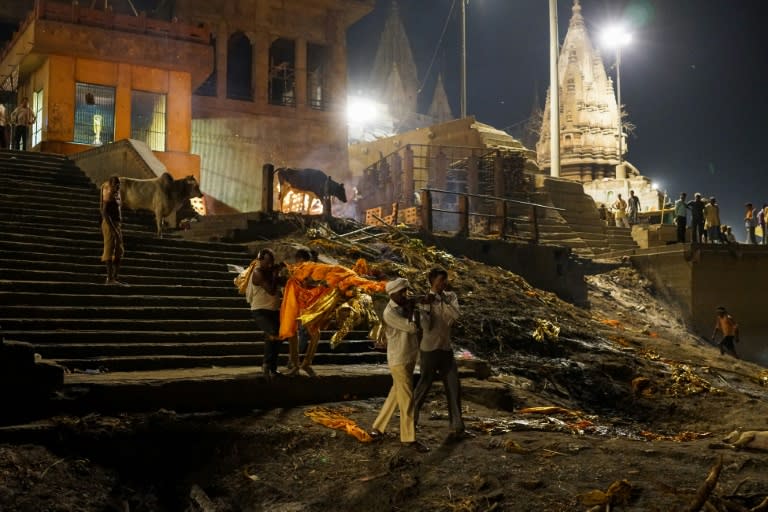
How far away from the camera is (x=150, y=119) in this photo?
81.9ft

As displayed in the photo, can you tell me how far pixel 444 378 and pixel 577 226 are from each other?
21.5 meters

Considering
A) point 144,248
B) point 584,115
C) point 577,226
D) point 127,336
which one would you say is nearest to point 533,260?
point 577,226

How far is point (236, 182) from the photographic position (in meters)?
29.0

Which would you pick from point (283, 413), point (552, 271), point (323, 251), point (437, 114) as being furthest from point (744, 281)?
point (437, 114)

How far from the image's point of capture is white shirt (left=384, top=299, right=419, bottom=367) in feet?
22.7

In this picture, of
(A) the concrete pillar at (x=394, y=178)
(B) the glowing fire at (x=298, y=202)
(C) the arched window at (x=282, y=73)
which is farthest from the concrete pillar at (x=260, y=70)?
(B) the glowing fire at (x=298, y=202)

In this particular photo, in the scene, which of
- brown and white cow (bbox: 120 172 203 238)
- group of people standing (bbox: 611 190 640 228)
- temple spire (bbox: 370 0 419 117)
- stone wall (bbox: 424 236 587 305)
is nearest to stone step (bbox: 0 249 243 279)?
brown and white cow (bbox: 120 172 203 238)

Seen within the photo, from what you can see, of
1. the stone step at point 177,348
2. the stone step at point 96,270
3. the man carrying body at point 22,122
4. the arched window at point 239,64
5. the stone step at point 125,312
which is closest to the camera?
the stone step at point 177,348

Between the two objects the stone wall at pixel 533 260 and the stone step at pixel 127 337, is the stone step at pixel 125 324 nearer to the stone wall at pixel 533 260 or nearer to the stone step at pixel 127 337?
the stone step at pixel 127 337

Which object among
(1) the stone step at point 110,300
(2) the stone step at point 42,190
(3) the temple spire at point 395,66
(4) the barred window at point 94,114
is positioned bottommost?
(1) the stone step at point 110,300

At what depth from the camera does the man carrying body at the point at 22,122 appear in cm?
2014

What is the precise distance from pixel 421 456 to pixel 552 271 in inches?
526

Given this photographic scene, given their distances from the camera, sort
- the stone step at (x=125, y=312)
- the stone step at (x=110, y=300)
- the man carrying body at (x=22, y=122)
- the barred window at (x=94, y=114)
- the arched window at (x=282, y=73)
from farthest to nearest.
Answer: the arched window at (x=282, y=73) < the barred window at (x=94, y=114) < the man carrying body at (x=22, y=122) < the stone step at (x=110, y=300) < the stone step at (x=125, y=312)

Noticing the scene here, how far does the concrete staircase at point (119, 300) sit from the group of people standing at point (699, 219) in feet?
50.2
